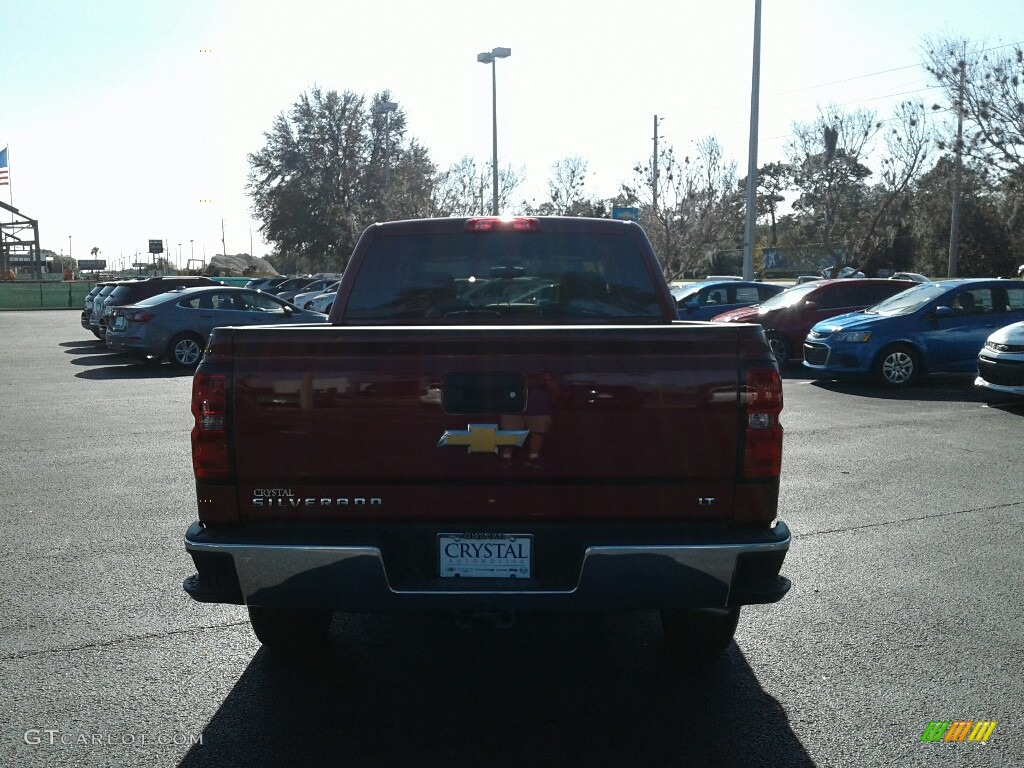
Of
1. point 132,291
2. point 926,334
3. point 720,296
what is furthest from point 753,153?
point 132,291

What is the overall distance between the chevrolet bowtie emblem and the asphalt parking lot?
3.57 ft

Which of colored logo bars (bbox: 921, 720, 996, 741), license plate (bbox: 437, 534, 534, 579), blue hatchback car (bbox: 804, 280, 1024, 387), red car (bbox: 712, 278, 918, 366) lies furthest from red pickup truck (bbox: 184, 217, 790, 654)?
red car (bbox: 712, 278, 918, 366)

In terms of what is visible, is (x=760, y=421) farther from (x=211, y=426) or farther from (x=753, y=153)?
(x=753, y=153)

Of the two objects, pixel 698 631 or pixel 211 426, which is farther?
pixel 698 631

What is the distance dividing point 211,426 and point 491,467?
985mm

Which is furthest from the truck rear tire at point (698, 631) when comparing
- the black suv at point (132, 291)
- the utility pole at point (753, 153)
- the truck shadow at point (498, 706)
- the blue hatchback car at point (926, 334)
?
the utility pole at point (753, 153)

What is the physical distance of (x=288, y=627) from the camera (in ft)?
12.8

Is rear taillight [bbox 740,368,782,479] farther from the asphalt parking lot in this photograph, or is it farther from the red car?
the red car

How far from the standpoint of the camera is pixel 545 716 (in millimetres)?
3570

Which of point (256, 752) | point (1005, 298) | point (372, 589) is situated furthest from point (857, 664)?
point (1005, 298)

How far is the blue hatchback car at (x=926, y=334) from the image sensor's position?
44.4ft

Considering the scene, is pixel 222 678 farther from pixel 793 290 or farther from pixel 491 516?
pixel 793 290

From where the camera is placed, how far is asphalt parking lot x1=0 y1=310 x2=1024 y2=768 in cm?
332

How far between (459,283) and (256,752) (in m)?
2.51
